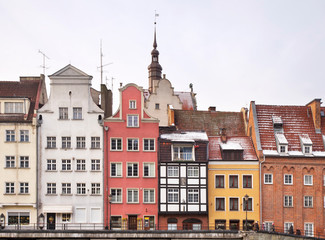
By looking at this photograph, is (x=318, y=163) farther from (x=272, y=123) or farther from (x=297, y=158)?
(x=272, y=123)

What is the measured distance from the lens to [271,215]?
165 feet

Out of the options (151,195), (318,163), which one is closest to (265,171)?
(318,163)

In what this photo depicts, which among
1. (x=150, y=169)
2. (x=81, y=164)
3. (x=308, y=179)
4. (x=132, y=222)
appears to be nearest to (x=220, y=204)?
(x=150, y=169)

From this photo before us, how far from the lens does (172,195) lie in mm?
49625

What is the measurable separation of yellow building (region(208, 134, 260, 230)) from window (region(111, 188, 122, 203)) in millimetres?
9505

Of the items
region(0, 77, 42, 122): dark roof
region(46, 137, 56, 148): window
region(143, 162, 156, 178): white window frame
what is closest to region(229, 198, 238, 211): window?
region(143, 162, 156, 178): white window frame

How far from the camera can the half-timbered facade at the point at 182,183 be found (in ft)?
162

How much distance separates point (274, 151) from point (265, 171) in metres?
2.48

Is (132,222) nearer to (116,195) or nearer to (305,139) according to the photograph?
(116,195)

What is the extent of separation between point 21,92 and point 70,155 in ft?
30.3

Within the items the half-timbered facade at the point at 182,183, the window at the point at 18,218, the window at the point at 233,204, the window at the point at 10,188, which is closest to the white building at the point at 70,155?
the window at the point at 18,218

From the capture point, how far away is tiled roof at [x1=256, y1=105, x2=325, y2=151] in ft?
172

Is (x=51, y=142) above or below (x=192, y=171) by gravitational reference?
above

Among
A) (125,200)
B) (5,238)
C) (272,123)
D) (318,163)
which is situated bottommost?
(5,238)
